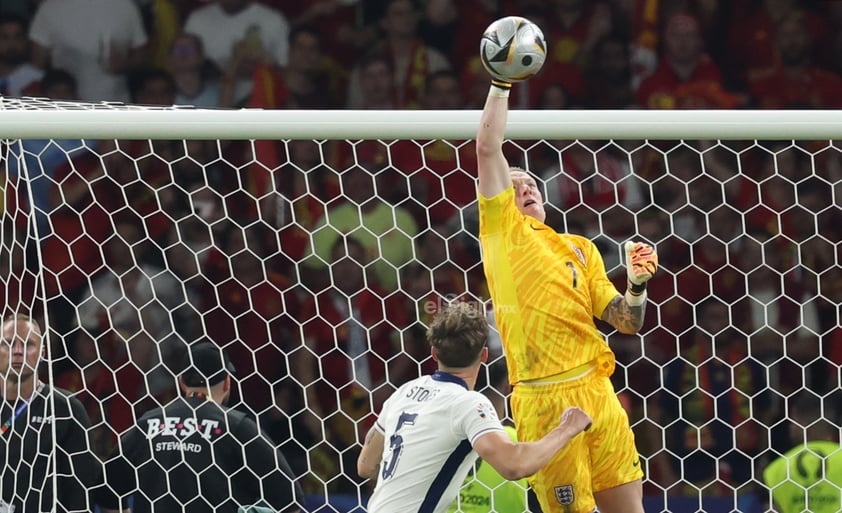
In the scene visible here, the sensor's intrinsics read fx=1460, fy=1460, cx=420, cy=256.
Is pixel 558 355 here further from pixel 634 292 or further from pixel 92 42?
pixel 92 42

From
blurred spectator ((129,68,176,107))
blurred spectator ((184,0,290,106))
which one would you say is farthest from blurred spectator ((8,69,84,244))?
blurred spectator ((184,0,290,106))

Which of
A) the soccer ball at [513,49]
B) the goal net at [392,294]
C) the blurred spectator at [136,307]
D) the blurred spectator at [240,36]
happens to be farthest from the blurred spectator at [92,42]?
the soccer ball at [513,49]

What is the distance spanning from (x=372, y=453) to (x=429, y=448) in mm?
385

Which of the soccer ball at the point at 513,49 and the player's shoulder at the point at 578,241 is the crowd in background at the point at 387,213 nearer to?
the player's shoulder at the point at 578,241

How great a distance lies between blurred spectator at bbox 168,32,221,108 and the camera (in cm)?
807

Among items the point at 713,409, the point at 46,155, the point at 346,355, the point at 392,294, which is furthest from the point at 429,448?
the point at 46,155

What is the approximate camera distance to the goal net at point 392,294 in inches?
258

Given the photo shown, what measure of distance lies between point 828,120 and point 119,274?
3610mm

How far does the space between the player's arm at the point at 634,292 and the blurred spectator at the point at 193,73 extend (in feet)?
13.3

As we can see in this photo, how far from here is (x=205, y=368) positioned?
5.96m

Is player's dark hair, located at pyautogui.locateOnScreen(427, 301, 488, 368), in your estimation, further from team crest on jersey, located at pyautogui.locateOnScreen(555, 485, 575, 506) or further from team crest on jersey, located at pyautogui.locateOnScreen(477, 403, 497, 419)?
team crest on jersey, located at pyautogui.locateOnScreen(555, 485, 575, 506)

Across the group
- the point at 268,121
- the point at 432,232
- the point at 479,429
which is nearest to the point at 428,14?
the point at 432,232

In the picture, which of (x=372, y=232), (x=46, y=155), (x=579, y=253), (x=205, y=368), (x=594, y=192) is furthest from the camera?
(x=46, y=155)

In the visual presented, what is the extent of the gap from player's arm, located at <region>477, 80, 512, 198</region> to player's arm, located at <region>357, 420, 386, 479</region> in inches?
34.1
